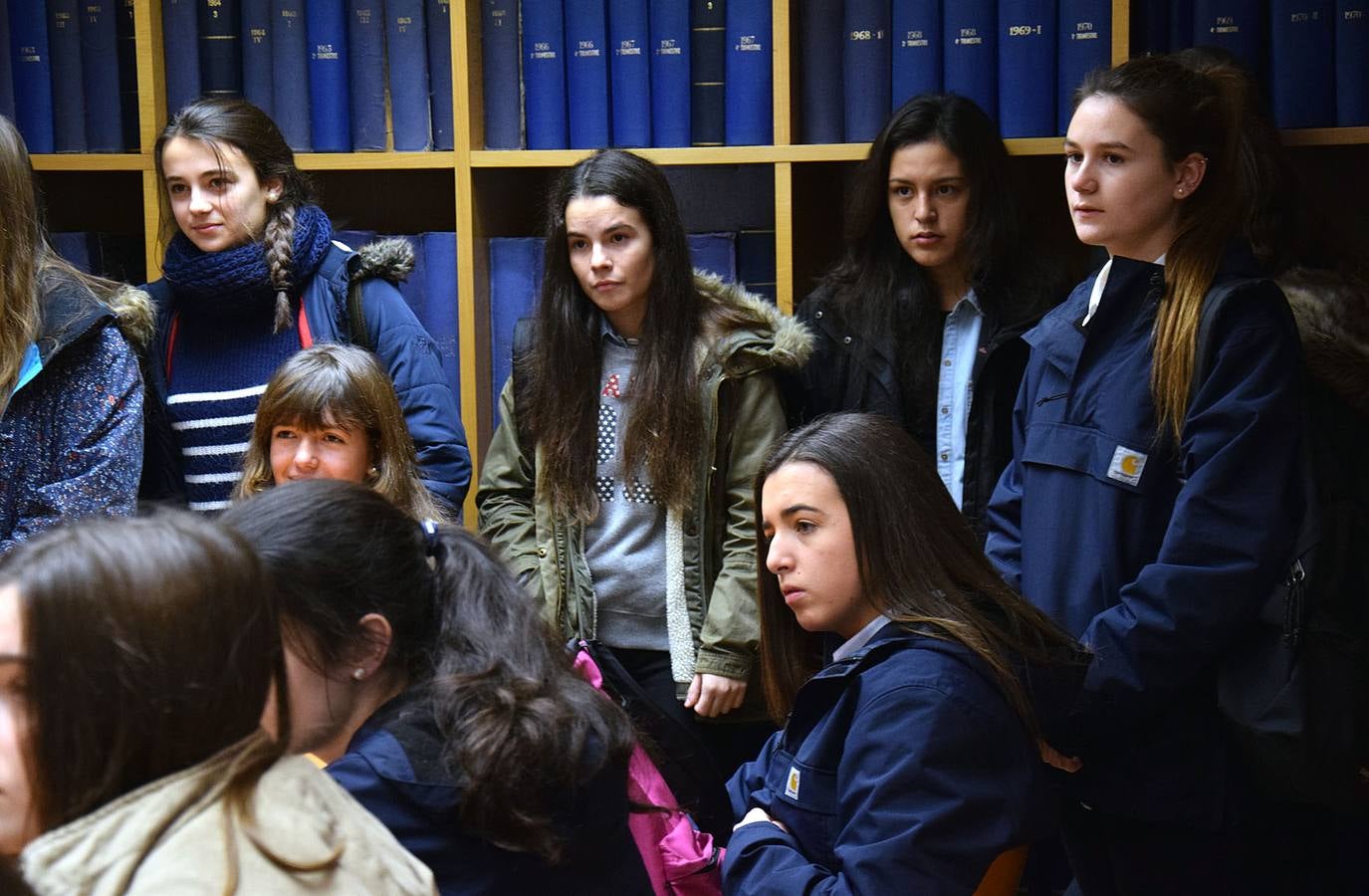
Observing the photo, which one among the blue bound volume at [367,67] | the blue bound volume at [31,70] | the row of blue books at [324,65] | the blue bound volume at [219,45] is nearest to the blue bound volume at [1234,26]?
the row of blue books at [324,65]

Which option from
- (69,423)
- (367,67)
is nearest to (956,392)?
(367,67)

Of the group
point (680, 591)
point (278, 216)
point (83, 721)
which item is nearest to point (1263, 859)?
point (680, 591)

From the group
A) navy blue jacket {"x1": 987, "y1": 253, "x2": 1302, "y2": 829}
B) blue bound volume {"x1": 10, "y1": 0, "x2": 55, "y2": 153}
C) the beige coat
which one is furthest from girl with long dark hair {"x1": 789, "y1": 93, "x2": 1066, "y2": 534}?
the beige coat

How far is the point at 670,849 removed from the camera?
6.10 feet

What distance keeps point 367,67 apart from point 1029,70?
50.0 inches

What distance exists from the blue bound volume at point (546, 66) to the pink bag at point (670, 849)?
4.76 feet

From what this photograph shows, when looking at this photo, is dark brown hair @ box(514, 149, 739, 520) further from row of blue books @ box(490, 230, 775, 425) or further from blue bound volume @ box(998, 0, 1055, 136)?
blue bound volume @ box(998, 0, 1055, 136)

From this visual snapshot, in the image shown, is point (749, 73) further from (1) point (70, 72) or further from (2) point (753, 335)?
(1) point (70, 72)

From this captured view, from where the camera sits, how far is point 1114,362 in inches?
84.3

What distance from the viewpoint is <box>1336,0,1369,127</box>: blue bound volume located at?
2711 millimetres

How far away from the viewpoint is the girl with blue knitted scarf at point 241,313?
8.37ft

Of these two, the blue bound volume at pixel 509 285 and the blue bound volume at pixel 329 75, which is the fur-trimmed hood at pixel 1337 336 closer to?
the blue bound volume at pixel 509 285

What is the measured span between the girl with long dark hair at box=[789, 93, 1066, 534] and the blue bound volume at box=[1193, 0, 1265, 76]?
0.43 m

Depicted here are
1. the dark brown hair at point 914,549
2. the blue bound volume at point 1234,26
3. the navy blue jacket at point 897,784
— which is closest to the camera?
the navy blue jacket at point 897,784
